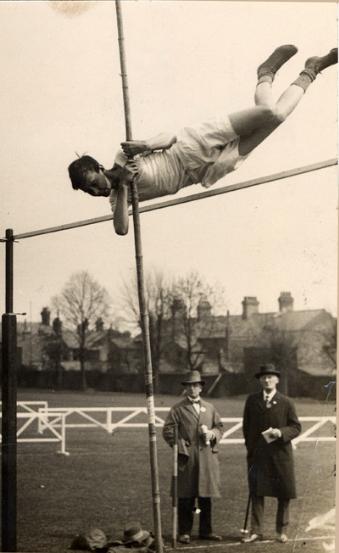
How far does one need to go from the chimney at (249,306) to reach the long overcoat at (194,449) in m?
0.40

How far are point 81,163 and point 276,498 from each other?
62.0 inches

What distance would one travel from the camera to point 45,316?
2867 mm

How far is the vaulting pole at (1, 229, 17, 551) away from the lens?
290 cm

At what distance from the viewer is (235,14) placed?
9.40 ft

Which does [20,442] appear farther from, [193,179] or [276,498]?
[193,179]

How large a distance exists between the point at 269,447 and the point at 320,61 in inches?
62.2

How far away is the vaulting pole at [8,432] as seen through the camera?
290cm

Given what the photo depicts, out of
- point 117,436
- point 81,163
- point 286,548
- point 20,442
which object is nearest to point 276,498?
point 286,548

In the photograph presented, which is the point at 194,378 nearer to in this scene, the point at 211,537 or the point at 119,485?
the point at 119,485

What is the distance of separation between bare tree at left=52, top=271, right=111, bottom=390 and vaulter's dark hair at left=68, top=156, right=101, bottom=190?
37 cm

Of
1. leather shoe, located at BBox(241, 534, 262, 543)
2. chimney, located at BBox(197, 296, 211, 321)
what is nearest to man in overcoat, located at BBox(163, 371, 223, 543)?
leather shoe, located at BBox(241, 534, 262, 543)

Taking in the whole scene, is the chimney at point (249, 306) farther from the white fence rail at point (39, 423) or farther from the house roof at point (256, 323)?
the white fence rail at point (39, 423)

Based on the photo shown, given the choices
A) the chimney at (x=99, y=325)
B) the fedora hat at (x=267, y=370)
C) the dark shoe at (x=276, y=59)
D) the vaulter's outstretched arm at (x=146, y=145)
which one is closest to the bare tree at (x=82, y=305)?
the chimney at (x=99, y=325)

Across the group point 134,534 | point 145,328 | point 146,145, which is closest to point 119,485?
point 134,534
